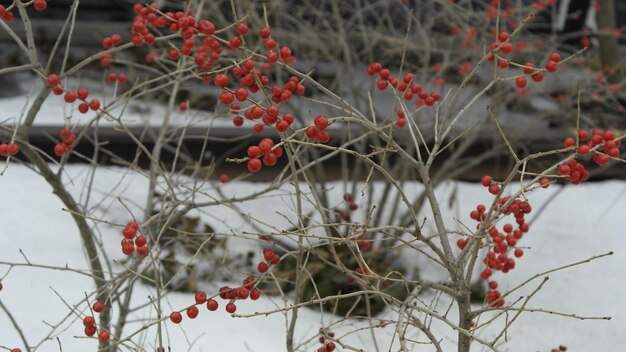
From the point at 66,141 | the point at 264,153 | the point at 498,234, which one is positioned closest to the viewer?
the point at 264,153

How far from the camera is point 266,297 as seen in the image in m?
3.99

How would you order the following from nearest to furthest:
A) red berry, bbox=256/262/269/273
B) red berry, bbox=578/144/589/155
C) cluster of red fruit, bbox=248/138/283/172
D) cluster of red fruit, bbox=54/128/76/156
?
1. cluster of red fruit, bbox=248/138/283/172
2. red berry, bbox=578/144/589/155
3. red berry, bbox=256/262/269/273
4. cluster of red fruit, bbox=54/128/76/156

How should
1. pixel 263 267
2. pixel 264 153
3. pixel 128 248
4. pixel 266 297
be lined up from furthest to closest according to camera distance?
pixel 266 297, pixel 263 267, pixel 128 248, pixel 264 153

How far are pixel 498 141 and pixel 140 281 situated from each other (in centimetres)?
290

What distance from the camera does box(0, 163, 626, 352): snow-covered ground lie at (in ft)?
14.0

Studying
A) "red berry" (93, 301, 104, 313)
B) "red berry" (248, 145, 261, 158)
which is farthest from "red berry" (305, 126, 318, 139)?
"red berry" (93, 301, 104, 313)

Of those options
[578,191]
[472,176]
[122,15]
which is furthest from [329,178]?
[122,15]

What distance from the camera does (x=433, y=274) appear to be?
546 cm

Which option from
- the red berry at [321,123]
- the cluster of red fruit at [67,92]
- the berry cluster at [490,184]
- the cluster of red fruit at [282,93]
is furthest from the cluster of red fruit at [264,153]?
the cluster of red fruit at [67,92]

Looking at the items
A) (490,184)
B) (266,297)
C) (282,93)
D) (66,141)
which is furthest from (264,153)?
(266,297)

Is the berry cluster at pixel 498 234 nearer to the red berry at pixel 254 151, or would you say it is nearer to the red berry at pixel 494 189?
the red berry at pixel 494 189

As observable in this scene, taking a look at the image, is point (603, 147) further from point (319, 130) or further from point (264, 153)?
point (264, 153)

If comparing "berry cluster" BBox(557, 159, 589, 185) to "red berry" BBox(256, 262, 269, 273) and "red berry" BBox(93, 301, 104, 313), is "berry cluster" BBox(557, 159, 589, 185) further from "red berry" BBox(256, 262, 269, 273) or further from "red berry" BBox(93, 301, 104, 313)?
"red berry" BBox(93, 301, 104, 313)

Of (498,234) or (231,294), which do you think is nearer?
(231,294)
